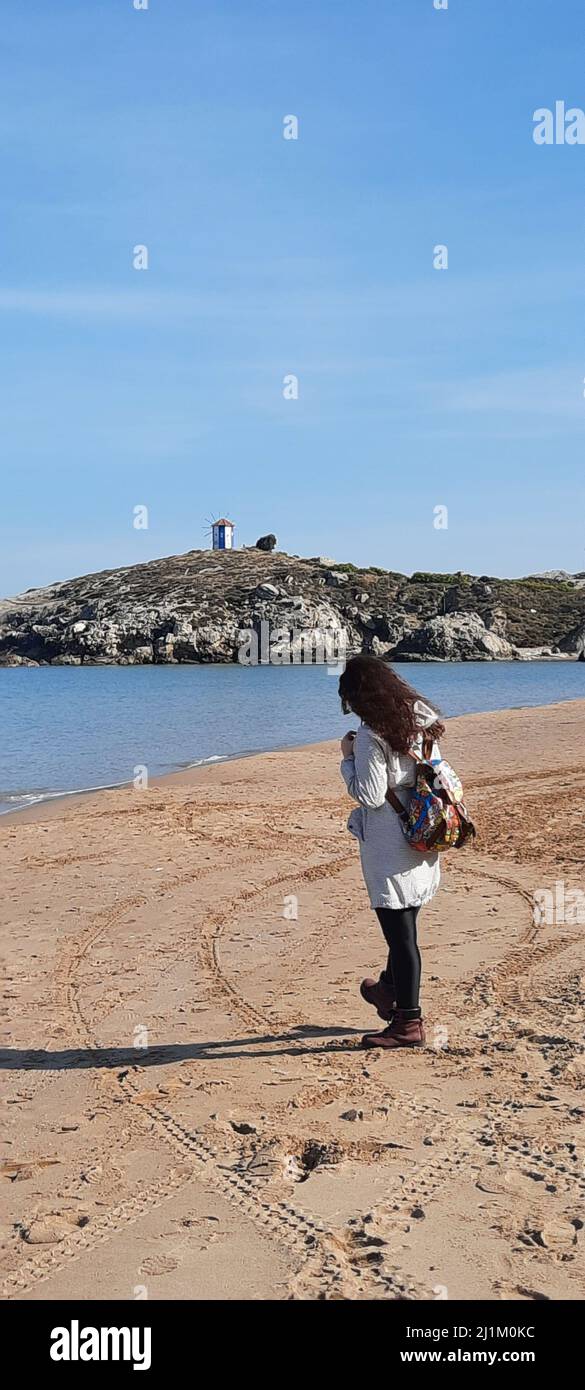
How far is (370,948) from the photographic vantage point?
7848 millimetres

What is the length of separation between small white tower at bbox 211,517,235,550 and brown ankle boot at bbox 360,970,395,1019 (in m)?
133

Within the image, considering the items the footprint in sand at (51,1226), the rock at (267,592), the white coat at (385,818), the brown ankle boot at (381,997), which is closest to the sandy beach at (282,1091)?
the footprint in sand at (51,1226)

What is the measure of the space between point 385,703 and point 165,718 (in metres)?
30.1

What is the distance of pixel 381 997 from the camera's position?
5883mm

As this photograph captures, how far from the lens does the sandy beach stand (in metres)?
3.67

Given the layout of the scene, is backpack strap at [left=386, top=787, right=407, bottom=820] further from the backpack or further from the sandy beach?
the sandy beach

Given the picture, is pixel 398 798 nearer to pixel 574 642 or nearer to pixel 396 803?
pixel 396 803

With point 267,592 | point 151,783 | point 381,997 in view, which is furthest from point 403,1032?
point 267,592

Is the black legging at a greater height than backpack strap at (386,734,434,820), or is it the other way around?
backpack strap at (386,734,434,820)

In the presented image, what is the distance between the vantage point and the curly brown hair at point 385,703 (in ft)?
17.8

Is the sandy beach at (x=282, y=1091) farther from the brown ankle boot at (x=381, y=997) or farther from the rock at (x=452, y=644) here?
the rock at (x=452, y=644)

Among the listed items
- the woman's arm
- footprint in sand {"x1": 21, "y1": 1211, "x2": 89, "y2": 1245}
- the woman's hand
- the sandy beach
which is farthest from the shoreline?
footprint in sand {"x1": 21, "y1": 1211, "x2": 89, "y2": 1245}

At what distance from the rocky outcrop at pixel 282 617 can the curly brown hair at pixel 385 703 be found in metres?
91.0
